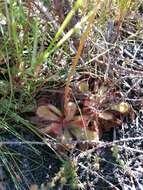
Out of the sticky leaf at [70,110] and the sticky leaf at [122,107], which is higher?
the sticky leaf at [70,110]

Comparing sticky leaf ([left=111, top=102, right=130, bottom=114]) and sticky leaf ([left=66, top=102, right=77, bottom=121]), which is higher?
sticky leaf ([left=66, top=102, right=77, bottom=121])

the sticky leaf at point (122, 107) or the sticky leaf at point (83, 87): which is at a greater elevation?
the sticky leaf at point (83, 87)

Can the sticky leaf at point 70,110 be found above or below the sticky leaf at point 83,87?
below

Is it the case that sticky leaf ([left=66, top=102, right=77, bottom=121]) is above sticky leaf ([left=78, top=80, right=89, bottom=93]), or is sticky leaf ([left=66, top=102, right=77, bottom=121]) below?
below

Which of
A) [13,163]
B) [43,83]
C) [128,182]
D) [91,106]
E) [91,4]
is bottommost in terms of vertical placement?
[128,182]

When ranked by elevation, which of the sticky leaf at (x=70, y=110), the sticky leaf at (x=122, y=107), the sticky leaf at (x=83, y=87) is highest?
the sticky leaf at (x=83, y=87)

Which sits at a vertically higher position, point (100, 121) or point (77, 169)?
Result: point (100, 121)

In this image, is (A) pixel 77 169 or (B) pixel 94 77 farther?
(B) pixel 94 77

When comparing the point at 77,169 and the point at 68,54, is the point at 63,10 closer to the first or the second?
the point at 68,54

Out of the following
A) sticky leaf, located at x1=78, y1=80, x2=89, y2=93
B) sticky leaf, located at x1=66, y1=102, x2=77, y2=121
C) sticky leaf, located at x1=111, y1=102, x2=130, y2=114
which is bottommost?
sticky leaf, located at x1=111, y1=102, x2=130, y2=114

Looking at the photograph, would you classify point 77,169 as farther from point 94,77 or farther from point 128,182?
point 94,77

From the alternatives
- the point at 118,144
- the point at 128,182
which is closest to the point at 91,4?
the point at 118,144
